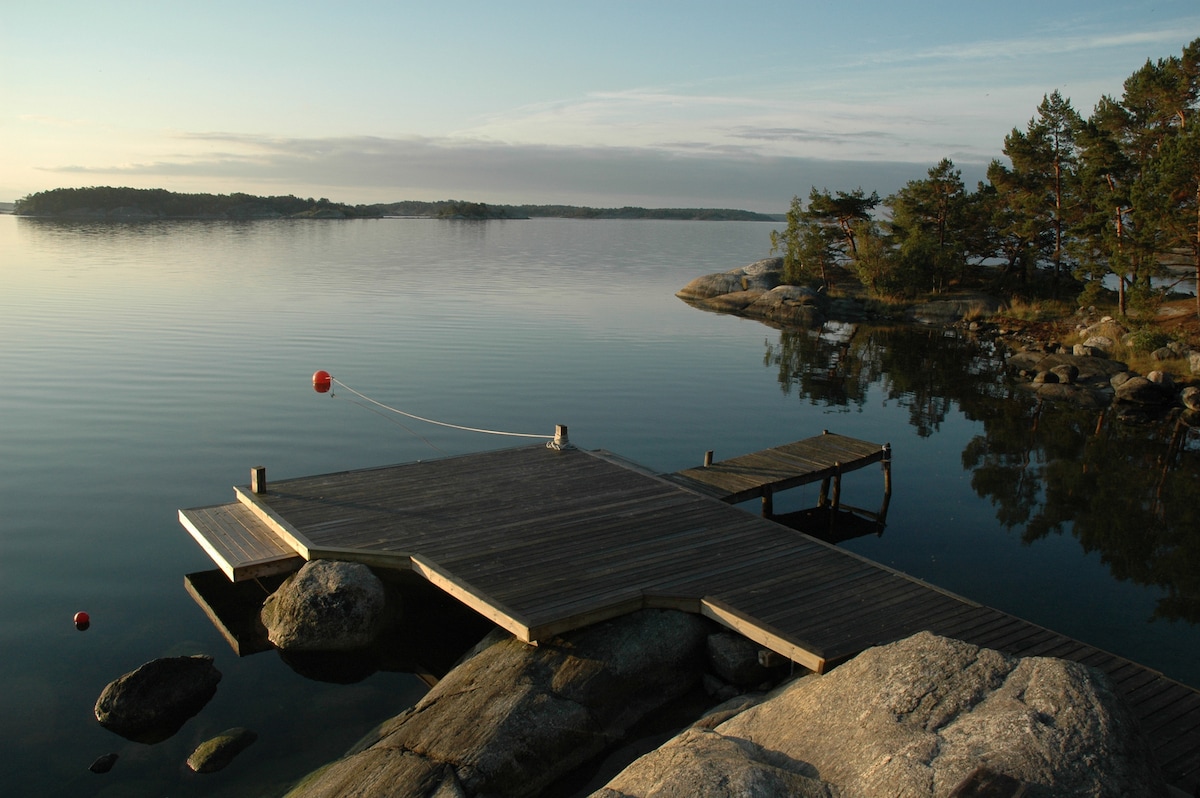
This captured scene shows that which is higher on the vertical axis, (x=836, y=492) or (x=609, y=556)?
(x=609, y=556)

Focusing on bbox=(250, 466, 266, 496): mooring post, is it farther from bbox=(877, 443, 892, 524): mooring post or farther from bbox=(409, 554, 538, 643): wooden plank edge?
bbox=(877, 443, 892, 524): mooring post

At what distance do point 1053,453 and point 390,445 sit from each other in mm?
18147

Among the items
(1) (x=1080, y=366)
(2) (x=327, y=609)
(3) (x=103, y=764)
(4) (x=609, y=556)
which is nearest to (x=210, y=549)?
(2) (x=327, y=609)

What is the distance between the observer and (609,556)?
12461mm

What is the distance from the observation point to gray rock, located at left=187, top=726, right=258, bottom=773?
992 centimetres

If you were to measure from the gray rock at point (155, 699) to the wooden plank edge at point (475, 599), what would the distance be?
313 centimetres

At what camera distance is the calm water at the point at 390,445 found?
11594 mm

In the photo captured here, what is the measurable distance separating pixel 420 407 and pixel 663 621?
16082 millimetres

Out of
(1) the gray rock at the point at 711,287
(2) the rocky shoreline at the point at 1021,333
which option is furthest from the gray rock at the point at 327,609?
(1) the gray rock at the point at 711,287

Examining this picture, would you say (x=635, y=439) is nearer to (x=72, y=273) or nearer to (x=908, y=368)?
(x=908, y=368)

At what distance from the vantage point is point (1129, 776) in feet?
21.8

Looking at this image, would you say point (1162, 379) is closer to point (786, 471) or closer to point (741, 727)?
point (786, 471)

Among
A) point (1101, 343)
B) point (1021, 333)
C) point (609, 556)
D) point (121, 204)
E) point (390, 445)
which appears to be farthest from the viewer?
point (121, 204)

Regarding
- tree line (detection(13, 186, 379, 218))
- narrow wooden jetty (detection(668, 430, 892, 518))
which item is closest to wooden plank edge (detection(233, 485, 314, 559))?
narrow wooden jetty (detection(668, 430, 892, 518))
